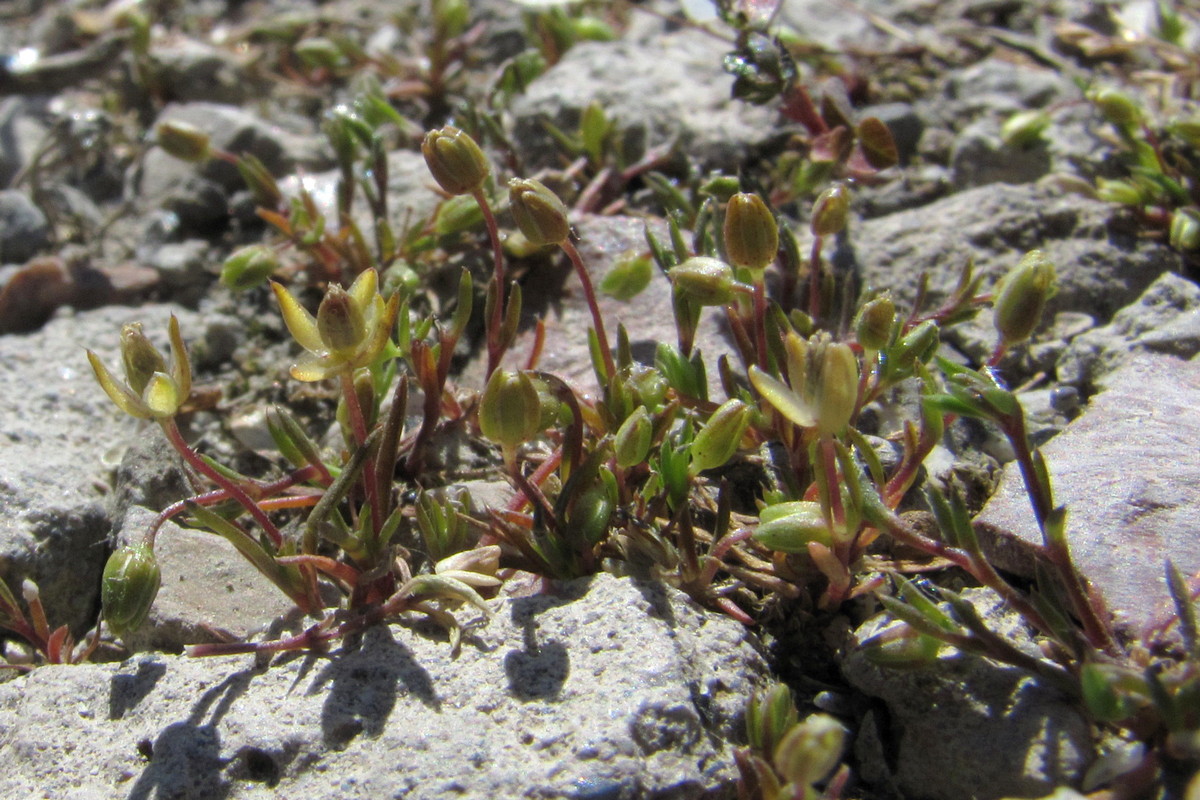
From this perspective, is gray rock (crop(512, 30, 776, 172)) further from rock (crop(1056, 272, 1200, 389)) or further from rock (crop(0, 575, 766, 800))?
rock (crop(0, 575, 766, 800))

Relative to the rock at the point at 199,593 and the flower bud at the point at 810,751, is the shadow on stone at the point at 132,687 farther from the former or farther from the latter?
the flower bud at the point at 810,751

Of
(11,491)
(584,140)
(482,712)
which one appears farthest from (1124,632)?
(11,491)

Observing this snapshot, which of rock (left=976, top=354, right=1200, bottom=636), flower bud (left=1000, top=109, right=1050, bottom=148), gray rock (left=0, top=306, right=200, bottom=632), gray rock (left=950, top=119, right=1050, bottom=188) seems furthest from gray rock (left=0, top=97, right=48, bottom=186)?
rock (left=976, top=354, right=1200, bottom=636)

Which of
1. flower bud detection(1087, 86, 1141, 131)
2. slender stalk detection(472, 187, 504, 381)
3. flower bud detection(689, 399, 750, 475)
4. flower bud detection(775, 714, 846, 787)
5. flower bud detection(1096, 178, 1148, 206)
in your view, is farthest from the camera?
flower bud detection(1087, 86, 1141, 131)

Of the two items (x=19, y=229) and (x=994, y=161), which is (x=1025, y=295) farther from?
(x=19, y=229)

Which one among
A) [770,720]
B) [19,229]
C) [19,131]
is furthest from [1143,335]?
[19,131]
